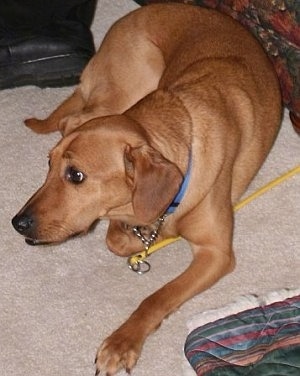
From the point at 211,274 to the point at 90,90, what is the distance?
95 cm

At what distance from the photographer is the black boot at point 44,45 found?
11.4ft

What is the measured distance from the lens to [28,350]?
110 inches

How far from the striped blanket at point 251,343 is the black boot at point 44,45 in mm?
1344

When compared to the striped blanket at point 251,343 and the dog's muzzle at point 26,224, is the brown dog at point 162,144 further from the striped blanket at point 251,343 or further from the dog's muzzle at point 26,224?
the striped blanket at point 251,343

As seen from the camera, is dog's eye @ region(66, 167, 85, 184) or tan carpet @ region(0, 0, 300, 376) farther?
tan carpet @ region(0, 0, 300, 376)

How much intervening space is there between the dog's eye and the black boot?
1159mm

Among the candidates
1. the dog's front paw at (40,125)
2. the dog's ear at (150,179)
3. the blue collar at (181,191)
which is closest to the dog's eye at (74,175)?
the dog's ear at (150,179)

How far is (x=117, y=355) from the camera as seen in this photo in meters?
2.68

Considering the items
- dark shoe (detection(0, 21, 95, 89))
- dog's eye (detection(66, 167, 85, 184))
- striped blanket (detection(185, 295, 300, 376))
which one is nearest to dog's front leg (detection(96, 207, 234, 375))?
striped blanket (detection(185, 295, 300, 376))

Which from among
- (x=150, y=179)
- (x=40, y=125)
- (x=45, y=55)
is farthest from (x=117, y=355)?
(x=45, y=55)

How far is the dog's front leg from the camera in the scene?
2.68 metres

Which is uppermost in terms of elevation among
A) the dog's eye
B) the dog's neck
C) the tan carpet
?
the dog's eye

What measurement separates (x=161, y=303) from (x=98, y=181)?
1.71 feet

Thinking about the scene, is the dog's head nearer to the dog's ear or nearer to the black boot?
the dog's ear
